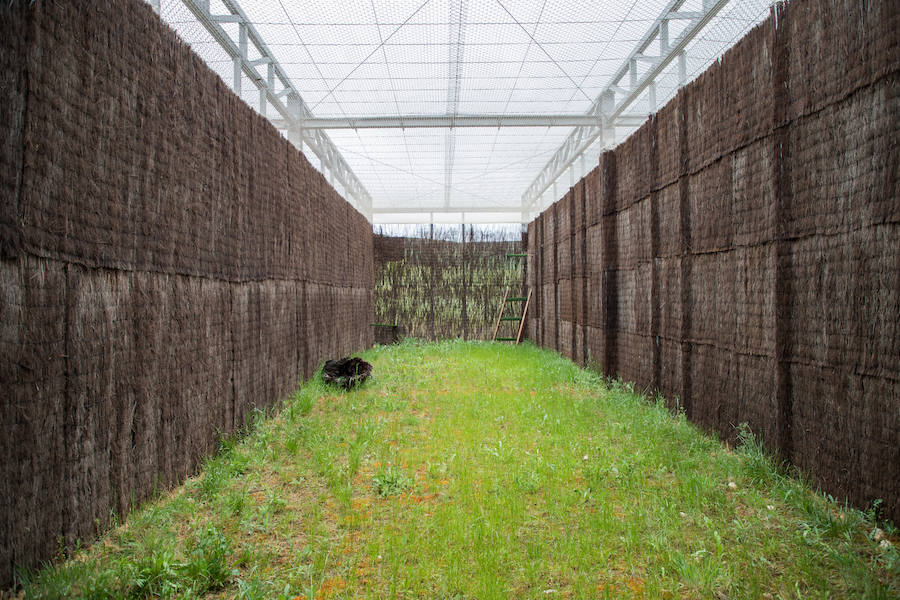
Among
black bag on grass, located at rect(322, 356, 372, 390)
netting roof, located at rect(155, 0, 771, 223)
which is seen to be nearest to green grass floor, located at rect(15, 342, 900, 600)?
black bag on grass, located at rect(322, 356, 372, 390)

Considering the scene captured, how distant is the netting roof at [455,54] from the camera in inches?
271

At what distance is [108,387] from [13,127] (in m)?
1.22

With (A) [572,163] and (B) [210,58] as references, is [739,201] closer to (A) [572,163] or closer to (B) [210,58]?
(B) [210,58]

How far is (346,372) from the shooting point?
6.55 metres

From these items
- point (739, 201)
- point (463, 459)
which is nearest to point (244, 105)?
point (463, 459)

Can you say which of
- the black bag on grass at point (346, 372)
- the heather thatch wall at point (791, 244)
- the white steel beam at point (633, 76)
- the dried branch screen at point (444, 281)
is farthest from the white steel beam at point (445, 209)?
the heather thatch wall at point (791, 244)

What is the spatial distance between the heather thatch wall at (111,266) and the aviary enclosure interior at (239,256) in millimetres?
12

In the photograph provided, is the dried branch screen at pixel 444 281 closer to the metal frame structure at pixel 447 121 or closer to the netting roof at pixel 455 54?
the netting roof at pixel 455 54

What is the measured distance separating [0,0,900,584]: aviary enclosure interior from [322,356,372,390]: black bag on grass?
1121 mm

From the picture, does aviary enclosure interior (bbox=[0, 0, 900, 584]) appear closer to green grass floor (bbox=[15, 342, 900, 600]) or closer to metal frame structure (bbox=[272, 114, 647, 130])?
green grass floor (bbox=[15, 342, 900, 600])

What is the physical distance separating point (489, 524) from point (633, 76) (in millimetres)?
8022

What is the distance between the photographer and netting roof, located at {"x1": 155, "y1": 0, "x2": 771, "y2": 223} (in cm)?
689

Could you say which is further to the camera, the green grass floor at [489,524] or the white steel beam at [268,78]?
the white steel beam at [268,78]

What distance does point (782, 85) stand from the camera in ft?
10.4
